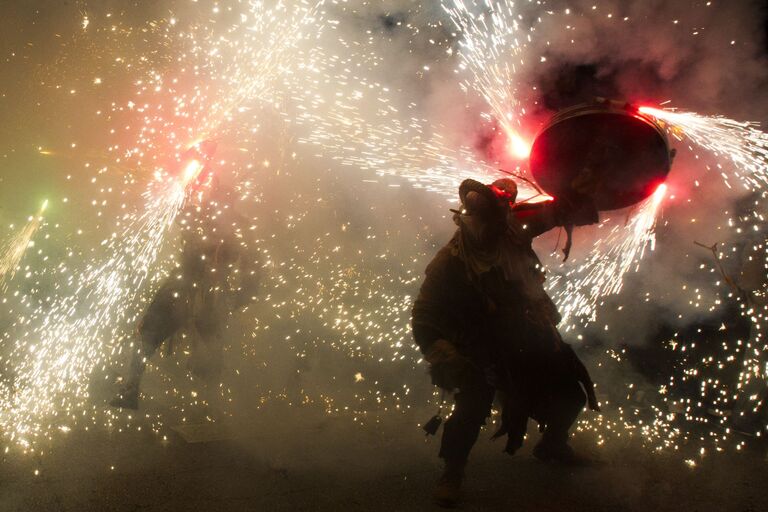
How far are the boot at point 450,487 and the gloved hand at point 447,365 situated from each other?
45cm

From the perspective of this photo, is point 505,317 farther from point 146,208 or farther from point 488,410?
point 146,208

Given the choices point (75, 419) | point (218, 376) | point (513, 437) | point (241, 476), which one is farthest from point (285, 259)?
point (513, 437)

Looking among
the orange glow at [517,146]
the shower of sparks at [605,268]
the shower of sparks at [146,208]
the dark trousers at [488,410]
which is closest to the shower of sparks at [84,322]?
the shower of sparks at [146,208]

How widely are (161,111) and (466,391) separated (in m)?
6.19

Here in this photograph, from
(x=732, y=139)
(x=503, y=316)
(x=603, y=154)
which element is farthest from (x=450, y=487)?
(x=732, y=139)

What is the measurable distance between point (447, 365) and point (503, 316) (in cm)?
61

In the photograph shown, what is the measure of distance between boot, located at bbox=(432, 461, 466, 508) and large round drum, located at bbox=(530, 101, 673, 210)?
6.29ft

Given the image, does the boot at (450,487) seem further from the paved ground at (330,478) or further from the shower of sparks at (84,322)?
the shower of sparks at (84,322)

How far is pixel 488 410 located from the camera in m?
3.03

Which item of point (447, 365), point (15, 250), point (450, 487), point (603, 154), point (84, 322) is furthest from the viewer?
point (15, 250)

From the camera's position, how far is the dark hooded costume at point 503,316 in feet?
10.8

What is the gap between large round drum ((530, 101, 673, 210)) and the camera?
3105mm

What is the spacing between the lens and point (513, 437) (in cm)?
309

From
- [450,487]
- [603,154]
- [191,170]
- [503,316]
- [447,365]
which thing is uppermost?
[603,154]
